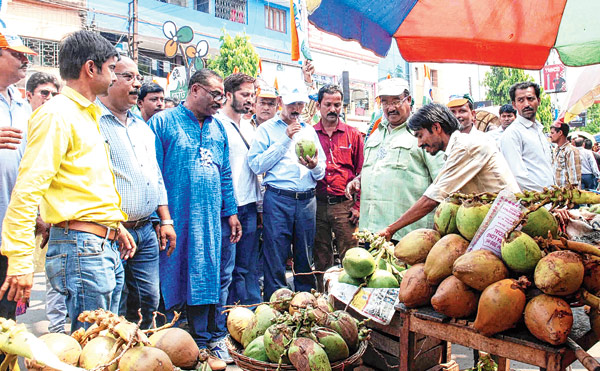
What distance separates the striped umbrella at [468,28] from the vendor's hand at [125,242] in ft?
6.00

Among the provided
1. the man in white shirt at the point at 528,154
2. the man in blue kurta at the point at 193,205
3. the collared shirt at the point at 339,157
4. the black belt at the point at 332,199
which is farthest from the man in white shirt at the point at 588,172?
the man in blue kurta at the point at 193,205

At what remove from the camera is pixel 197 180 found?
146 inches

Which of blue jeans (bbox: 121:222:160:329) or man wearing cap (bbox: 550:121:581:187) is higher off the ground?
man wearing cap (bbox: 550:121:581:187)

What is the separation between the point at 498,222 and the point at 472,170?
3.20ft

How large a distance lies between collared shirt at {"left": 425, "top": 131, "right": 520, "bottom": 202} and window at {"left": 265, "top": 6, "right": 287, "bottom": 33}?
25567 millimetres

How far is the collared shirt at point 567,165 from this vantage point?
8281 mm

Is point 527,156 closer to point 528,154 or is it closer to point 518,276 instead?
point 528,154

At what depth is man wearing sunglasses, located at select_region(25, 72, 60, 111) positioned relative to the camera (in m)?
4.53

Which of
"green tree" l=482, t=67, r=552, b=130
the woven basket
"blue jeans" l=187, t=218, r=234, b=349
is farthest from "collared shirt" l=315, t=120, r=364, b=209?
"green tree" l=482, t=67, r=552, b=130

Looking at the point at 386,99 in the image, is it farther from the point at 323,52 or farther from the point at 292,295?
the point at 323,52

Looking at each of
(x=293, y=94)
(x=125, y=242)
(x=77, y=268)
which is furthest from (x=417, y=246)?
(x=293, y=94)

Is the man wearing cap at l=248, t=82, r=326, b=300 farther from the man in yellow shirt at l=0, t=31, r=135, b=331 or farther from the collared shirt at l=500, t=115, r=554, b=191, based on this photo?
the collared shirt at l=500, t=115, r=554, b=191

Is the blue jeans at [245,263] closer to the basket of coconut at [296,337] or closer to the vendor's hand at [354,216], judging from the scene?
the vendor's hand at [354,216]

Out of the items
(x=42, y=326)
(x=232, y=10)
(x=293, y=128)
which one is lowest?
(x=42, y=326)
